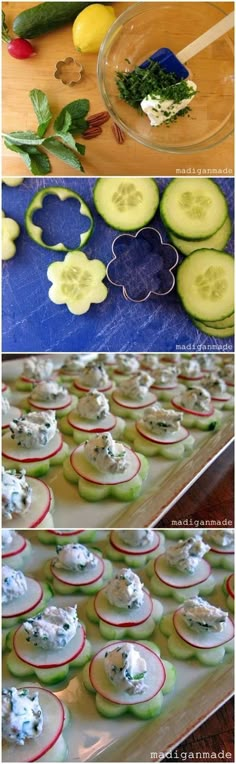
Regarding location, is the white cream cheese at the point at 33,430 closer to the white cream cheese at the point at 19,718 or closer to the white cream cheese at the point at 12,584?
the white cream cheese at the point at 12,584

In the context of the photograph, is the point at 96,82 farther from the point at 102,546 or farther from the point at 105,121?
the point at 102,546

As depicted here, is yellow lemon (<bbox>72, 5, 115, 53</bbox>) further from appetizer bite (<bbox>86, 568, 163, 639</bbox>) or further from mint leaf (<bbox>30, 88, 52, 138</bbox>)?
appetizer bite (<bbox>86, 568, 163, 639</bbox>)

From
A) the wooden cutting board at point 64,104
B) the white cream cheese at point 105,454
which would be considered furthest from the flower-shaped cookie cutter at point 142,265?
the white cream cheese at point 105,454

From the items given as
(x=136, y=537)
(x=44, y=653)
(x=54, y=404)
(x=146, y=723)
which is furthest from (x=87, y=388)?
(x=146, y=723)

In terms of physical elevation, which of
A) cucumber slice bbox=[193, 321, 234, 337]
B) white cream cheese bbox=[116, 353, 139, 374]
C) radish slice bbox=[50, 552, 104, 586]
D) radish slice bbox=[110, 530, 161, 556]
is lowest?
radish slice bbox=[110, 530, 161, 556]

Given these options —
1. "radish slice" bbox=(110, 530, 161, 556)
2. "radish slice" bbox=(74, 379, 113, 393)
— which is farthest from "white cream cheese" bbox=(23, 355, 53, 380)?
"radish slice" bbox=(110, 530, 161, 556)

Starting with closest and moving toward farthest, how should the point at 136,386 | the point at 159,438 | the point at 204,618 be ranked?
1. the point at 204,618
2. the point at 159,438
3. the point at 136,386

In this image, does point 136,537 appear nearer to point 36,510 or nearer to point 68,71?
point 36,510
